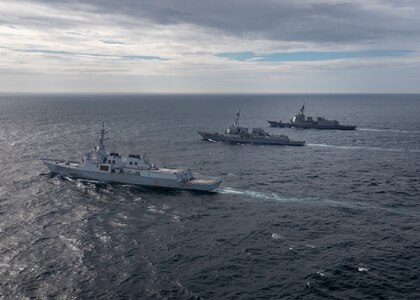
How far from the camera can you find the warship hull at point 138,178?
91562mm

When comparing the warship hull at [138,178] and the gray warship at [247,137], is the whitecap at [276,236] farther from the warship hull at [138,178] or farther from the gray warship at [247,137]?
the gray warship at [247,137]

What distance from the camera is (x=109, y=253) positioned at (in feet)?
191

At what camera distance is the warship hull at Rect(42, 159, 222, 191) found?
91562mm

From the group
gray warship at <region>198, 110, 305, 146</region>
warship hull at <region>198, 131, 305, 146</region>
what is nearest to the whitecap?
warship hull at <region>198, 131, 305, 146</region>

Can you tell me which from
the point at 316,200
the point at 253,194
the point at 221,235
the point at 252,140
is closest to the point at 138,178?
the point at 253,194

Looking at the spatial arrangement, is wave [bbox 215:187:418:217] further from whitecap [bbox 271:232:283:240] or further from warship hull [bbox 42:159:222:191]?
whitecap [bbox 271:232:283:240]

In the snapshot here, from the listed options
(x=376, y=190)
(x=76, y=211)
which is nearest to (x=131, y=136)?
(x=76, y=211)

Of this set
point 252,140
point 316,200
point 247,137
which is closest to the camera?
point 316,200

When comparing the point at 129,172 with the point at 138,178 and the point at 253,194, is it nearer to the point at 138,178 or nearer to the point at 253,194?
the point at 138,178

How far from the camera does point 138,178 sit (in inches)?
3775

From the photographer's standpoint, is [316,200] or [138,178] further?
[138,178]

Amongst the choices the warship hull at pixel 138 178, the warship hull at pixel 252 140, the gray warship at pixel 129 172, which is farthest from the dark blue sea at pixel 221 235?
the warship hull at pixel 252 140

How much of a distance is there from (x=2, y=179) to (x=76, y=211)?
33.2 m

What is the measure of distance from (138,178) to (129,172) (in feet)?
9.79
